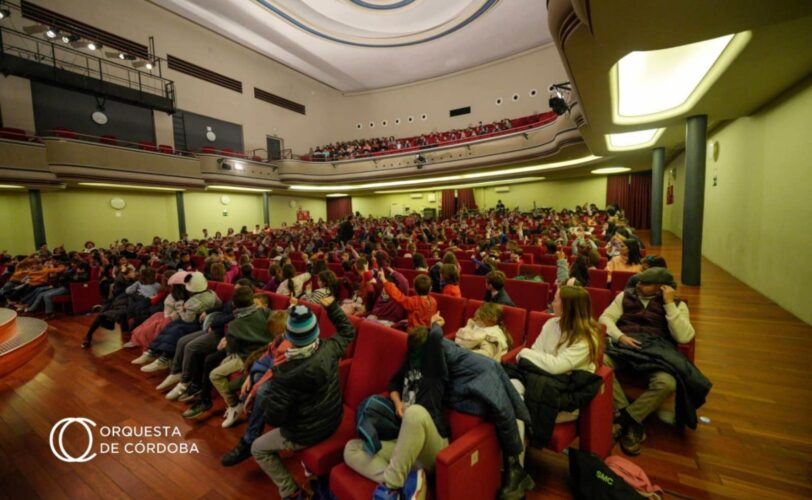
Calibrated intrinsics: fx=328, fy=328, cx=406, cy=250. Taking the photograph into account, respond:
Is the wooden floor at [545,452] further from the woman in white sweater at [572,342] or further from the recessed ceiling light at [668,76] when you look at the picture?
the recessed ceiling light at [668,76]

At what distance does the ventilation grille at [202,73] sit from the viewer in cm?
1473

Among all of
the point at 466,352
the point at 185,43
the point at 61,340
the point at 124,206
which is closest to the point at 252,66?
the point at 185,43

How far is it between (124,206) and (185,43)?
8356 millimetres

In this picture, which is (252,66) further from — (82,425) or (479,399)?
(479,399)

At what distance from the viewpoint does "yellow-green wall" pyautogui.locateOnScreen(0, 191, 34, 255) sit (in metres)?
10.1

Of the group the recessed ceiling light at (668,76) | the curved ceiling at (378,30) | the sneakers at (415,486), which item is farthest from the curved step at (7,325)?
the curved ceiling at (378,30)

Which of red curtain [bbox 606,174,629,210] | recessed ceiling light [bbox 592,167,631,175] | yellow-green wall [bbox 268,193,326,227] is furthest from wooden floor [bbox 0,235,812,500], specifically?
yellow-green wall [bbox 268,193,326,227]

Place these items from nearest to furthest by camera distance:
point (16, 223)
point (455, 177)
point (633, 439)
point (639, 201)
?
point (633, 439) < point (16, 223) < point (639, 201) < point (455, 177)

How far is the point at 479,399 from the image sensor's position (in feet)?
5.00

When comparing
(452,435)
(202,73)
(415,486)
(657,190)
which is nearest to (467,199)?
(657,190)

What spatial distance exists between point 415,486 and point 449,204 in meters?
19.2

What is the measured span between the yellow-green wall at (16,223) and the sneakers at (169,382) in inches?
474

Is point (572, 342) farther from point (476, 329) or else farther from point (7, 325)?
point (7, 325)

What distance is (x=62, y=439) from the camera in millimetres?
2465
